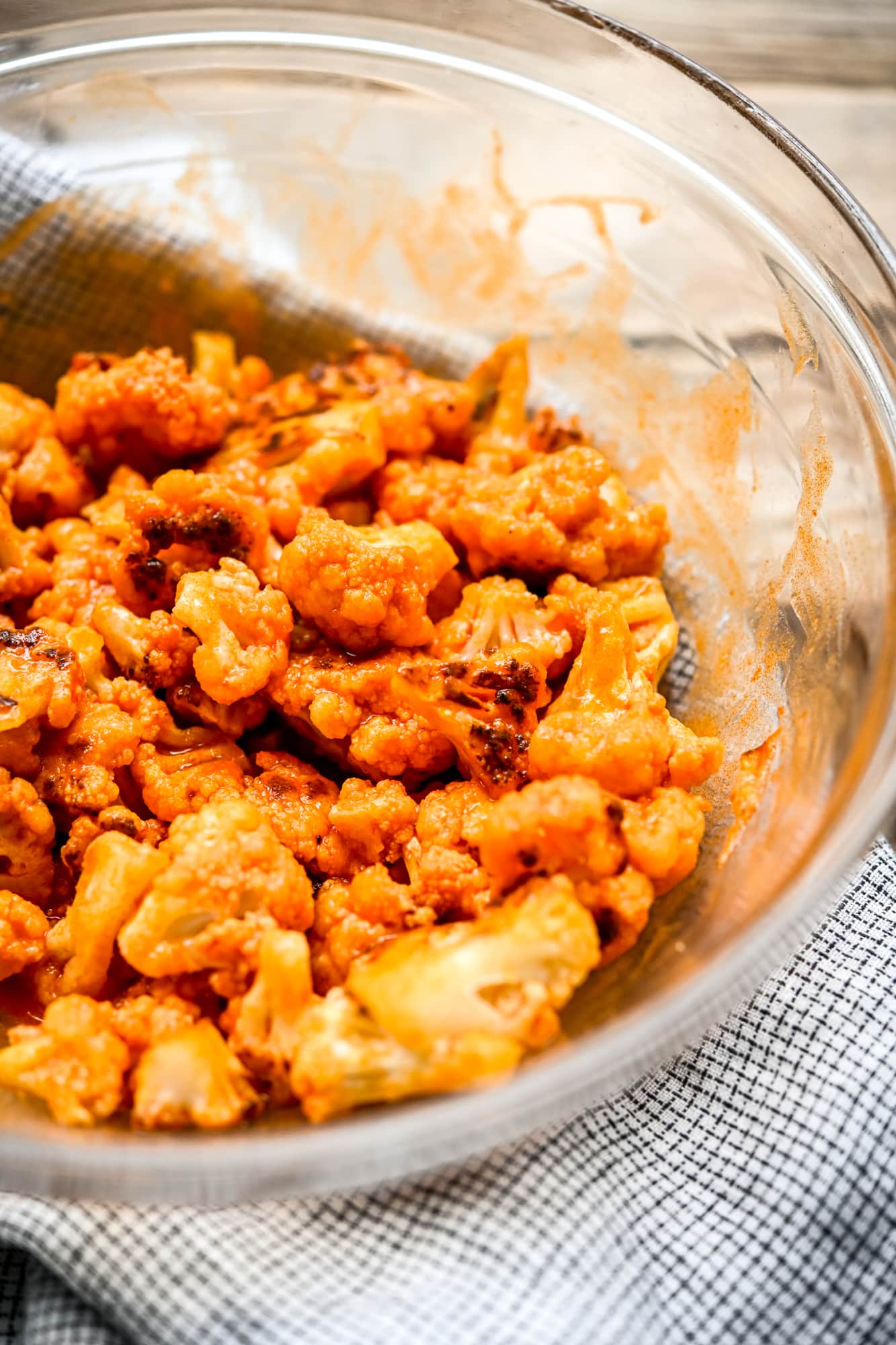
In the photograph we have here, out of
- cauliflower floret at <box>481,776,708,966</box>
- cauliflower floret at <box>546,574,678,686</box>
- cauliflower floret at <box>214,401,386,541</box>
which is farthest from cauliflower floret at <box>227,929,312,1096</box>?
cauliflower floret at <box>214,401,386,541</box>

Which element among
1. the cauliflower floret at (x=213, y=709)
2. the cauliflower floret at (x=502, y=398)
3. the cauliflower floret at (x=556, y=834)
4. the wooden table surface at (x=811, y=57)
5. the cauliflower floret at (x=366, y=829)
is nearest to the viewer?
the cauliflower floret at (x=556, y=834)

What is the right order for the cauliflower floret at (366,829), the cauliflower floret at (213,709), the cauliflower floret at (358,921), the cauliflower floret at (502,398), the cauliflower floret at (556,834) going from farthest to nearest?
the cauliflower floret at (502,398), the cauliflower floret at (213,709), the cauliflower floret at (366,829), the cauliflower floret at (358,921), the cauliflower floret at (556,834)

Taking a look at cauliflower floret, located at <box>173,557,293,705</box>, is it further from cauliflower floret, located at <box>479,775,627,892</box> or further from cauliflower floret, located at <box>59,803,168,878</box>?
cauliflower floret, located at <box>479,775,627,892</box>

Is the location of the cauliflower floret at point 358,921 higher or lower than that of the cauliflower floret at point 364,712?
lower

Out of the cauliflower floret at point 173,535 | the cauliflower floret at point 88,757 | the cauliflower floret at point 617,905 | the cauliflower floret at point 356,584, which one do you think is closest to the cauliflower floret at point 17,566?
the cauliflower floret at point 173,535

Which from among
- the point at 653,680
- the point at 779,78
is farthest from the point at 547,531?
the point at 779,78

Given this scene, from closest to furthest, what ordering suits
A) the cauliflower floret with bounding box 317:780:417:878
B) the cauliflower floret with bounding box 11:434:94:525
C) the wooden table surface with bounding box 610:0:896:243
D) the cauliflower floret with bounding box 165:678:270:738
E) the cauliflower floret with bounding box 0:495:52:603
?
the cauliflower floret with bounding box 317:780:417:878, the cauliflower floret with bounding box 165:678:270:738, the cauliflower floret with bounding box 0:495:52:603, the cauliflower floret with bounding box 11:434:94:525, the wooden table surface with bounding box 610:0:896:243

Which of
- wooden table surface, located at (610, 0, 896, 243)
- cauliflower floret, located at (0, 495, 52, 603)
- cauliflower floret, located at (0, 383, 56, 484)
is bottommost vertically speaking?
cauliflower floret, located at (0, 495, 52, 603)

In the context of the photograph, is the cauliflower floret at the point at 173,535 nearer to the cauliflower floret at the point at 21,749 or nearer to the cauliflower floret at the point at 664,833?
the cauliflower floret at the point at 21,749
